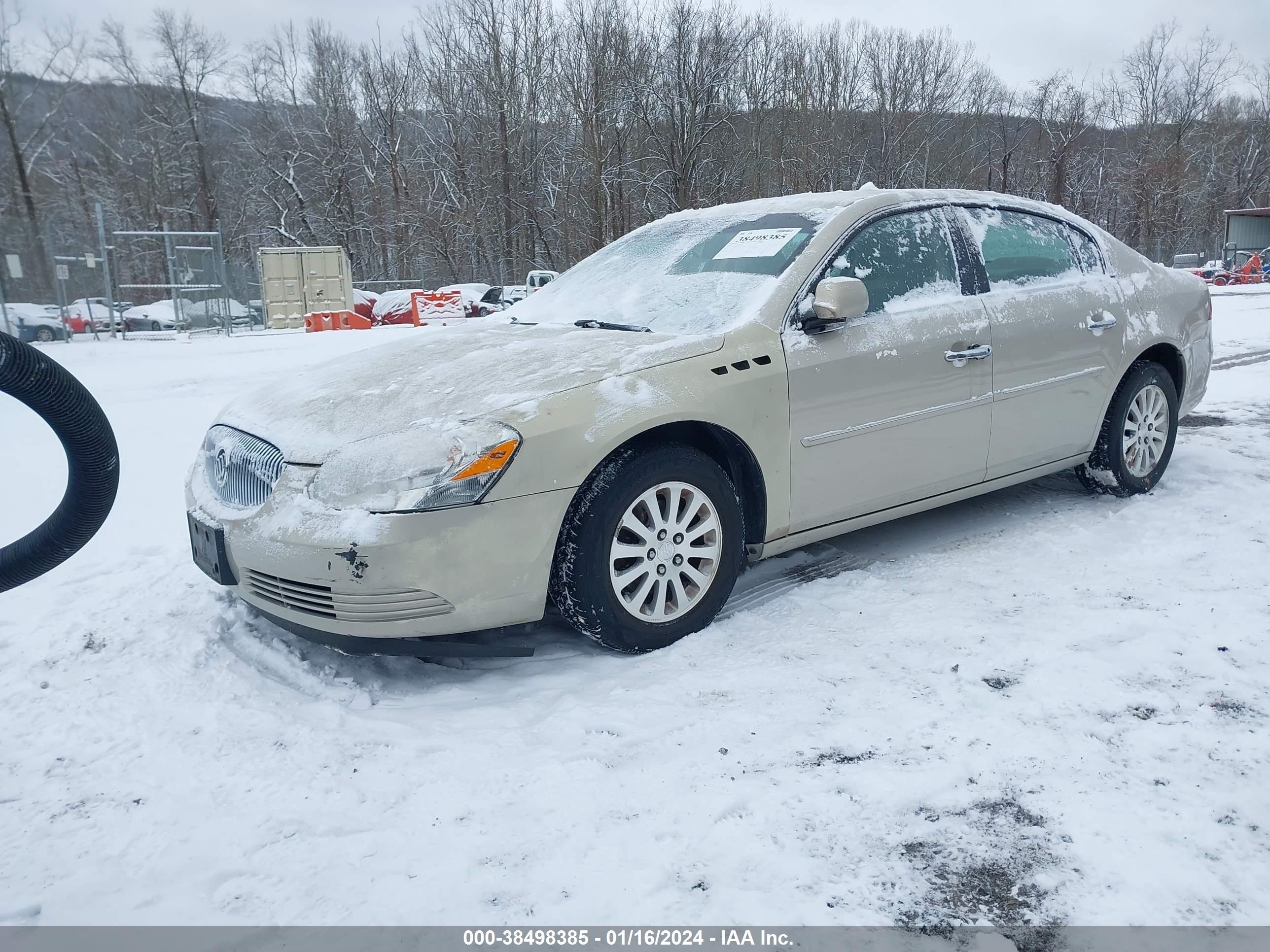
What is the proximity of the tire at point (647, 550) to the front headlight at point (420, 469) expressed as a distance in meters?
0.35

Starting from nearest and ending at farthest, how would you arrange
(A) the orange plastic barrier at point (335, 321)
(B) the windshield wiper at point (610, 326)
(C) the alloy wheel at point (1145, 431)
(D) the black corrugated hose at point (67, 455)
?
(D) the black corrugated hose at point (67, 455) → (B) the windshield wiper at point (610, 326) → (C) the alloy wheel at point (1145, 431) → (A) the orange plastic barrier at point (335, 321)

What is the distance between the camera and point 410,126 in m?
42.9

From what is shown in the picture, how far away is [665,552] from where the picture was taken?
304cm

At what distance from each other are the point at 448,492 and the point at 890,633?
1640 millimetres

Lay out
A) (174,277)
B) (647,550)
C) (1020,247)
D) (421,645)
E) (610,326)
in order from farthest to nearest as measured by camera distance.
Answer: (174,277) → (1020,247) → (610,326) → (647,550) → (421,645)

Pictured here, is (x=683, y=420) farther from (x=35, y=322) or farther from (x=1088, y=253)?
(x=35, y=322)

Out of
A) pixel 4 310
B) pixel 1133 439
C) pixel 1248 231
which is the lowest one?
pixel 1133 439

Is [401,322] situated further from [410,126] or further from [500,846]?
[500,846]

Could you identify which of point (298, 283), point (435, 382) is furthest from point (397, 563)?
point (298, 283)

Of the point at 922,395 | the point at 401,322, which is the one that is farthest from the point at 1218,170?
the point at 922,395

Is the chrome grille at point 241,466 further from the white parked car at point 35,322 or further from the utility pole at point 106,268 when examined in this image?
the utility pole at point 106,268

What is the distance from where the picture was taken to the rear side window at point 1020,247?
4062 millimetres

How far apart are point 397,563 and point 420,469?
282 millimetres

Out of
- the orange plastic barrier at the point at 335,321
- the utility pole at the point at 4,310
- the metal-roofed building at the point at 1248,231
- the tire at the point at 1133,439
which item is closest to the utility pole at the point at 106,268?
the utility pole at the point at 4,310
